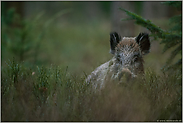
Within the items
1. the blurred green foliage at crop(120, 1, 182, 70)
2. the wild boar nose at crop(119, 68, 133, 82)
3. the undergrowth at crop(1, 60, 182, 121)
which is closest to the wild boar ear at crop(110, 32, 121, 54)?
the blurred green foliage at crop(120, 1, 182, 70)

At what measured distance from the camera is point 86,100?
324cm

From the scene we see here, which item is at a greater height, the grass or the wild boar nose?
the wild boar nose

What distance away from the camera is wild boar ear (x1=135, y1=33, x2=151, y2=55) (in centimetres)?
443

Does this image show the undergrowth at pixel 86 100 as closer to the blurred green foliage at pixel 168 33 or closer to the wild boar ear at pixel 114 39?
the blurred green foliage at pixel 168 33

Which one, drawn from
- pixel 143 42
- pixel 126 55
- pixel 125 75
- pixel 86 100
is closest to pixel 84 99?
pixel 86 100

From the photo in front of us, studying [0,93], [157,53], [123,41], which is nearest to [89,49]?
[157,53]

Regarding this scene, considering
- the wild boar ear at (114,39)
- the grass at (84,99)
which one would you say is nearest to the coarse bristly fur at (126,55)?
the wild boar ear at (114,39)

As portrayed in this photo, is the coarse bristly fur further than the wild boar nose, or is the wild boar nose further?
the coarse bristly fur

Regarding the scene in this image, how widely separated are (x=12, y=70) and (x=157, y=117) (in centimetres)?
278

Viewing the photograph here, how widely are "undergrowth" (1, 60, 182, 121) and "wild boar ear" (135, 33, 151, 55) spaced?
3.20 feet

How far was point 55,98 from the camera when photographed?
3215 mm

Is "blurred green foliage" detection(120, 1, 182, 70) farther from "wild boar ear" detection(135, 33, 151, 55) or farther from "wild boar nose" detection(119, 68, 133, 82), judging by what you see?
"wild boar nose" detection(119, 68, 133, 82)

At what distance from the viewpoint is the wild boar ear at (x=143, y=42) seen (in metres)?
4.43

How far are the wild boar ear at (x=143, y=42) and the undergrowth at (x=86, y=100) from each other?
98 cm
